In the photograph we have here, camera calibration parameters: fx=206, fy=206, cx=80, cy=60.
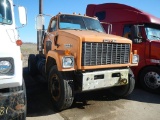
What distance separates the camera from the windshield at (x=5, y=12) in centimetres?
397

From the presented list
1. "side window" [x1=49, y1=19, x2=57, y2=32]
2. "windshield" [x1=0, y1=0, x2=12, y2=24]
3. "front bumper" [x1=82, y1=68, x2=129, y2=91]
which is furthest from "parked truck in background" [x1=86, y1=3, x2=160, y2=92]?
"windshield" [x1=0, y1=0, x2=12, y2=24]

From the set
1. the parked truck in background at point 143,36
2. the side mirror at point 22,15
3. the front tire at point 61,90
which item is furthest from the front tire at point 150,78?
the side mirror at point 22,15

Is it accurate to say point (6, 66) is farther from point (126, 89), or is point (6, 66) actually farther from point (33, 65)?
point (33, 65)

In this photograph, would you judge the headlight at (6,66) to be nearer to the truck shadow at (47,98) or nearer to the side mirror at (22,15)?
the side mirror at (22,15)

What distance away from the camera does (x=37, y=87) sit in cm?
732

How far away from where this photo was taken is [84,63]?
4941 mm

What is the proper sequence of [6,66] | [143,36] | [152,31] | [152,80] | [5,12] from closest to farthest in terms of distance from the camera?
[6,66]
[5,12]
[152,80]
[143,36]
[152,31]

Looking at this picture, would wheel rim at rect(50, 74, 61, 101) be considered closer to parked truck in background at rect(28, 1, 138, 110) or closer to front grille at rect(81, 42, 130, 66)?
parked truck in background at rect(28, 1, 138, 110)

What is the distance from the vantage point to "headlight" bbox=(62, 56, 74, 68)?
4848 mm

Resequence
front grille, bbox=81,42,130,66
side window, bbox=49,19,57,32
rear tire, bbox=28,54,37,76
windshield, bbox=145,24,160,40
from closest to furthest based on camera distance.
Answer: front grille, bbox=81,42,130,66 < side window, bbox=49,19,57,32 < windshield, bbox=145,24,160,40 < rear tire, bbox=28,54,37,76

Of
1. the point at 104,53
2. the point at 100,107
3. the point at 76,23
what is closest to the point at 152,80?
the point at 100,107

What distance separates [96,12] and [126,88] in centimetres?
463

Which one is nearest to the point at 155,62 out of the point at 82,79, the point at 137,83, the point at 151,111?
the point at 137,83

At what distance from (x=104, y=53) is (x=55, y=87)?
1562mm
